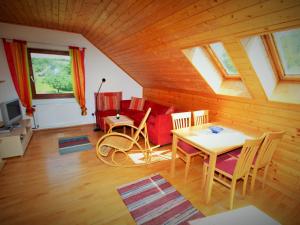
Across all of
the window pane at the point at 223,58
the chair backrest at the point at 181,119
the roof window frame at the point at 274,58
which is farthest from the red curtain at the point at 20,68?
the roof window frame at the point at 274,58

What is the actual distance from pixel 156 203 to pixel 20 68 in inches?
163

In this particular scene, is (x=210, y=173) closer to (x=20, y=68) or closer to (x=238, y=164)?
(x=238, y=164)

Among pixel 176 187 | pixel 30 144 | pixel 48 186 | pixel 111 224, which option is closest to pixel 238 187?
pixel 176 187

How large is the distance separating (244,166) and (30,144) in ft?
12.9

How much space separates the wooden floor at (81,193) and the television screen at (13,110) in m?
0.82

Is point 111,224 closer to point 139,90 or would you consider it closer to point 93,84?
point 93,84

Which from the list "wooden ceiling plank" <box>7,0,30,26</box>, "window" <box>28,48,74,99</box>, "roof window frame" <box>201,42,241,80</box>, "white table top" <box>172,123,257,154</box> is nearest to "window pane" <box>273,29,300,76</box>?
"roof window frame" <box>201,42,241,80</box>

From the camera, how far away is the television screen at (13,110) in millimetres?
2949

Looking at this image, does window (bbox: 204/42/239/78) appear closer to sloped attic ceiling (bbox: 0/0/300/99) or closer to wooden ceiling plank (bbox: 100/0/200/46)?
sloped attic ceiling (bbox: 0/0/300/99)

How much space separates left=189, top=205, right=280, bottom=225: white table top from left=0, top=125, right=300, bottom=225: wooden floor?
1.16m

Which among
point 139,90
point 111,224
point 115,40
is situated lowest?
point 111,224

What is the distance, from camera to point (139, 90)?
5.53m

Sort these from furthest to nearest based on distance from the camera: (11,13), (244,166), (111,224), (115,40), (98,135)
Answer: (98,135) → (115,40) → (11,13) → (244,166) → (111,224)

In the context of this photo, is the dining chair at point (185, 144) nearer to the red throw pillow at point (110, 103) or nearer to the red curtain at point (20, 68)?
the red throw pillow at point (110, 103)
